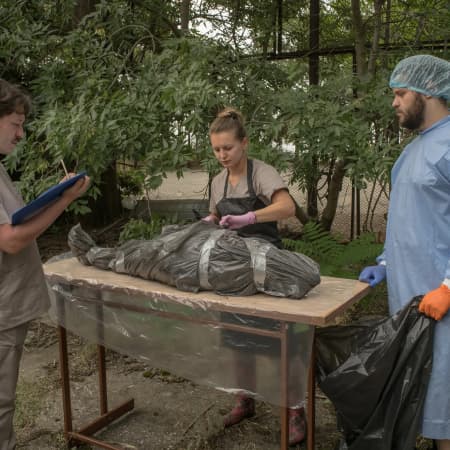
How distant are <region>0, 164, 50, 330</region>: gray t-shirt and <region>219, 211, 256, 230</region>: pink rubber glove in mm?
788

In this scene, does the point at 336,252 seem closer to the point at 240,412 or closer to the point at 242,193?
the point at 240,412

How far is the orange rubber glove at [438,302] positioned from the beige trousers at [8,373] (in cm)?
156

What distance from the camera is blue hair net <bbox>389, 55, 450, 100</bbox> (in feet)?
6.95

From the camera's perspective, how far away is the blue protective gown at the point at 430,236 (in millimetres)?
2086

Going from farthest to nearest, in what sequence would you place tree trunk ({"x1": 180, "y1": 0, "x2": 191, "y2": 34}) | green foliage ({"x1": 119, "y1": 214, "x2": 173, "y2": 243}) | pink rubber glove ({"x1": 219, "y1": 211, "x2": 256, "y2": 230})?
tree trunk ({"x1": 180, "y1": 0, "x2": 191, "y2": 34}) → green foliage ({"x1": 119, "y1": 214, "x2": 173, "y2": 243}) → pink rubber glove ({"x1": 219, "y1": 211, "x2": 256, "y2": 230})

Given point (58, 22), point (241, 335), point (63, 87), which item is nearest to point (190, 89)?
point (63, 87)

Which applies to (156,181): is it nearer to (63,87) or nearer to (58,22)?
(63,87)

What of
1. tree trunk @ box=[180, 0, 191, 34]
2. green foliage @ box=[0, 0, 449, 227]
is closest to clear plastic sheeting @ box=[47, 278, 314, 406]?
green foliage @ box=[0, 0, 449, 227]

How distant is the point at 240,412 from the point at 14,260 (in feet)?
5.07

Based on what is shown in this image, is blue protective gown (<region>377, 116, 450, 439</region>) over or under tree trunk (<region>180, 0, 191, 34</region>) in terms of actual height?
under

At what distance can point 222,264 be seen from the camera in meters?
2.18

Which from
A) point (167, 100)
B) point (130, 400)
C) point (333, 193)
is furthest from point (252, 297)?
point (333, 193)

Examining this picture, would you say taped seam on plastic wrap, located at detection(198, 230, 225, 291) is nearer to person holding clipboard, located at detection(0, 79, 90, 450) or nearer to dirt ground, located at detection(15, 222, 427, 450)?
person holding clipboard, located at detection(0, 79, 90, 450)

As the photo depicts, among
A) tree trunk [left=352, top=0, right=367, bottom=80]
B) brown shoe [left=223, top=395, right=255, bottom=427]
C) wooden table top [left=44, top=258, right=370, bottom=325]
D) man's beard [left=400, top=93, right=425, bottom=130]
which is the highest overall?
tree trunk [left=352, top=0, right=367, bottom=80]
